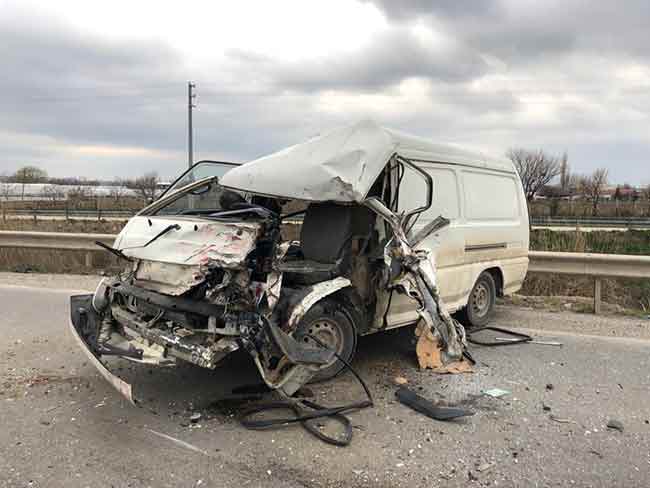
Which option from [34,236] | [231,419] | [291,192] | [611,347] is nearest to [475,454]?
[231,419]

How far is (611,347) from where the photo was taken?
18.9 ft

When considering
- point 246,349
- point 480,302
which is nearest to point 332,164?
point 246,349

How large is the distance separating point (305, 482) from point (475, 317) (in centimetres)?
400

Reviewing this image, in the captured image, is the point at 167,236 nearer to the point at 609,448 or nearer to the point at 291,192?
the point at 291,192

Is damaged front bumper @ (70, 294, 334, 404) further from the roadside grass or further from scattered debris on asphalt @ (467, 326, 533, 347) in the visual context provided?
the roadside grass

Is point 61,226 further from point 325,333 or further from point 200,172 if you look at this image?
point 325,333

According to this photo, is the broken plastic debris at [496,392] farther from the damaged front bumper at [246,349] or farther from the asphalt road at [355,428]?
the damaged front bumper at [246,349]

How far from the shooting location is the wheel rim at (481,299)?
21.3ft

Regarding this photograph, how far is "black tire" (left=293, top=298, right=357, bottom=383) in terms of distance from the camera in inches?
170

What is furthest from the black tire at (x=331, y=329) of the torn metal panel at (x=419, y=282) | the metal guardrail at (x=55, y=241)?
the metal guardrail at (x=55, y=241)

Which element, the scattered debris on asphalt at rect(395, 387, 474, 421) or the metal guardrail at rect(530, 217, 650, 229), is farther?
the metal guardrail at rect(530, 217, 650, 229)

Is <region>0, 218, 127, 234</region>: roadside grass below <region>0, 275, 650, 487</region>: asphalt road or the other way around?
the other way around

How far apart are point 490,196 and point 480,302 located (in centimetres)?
128

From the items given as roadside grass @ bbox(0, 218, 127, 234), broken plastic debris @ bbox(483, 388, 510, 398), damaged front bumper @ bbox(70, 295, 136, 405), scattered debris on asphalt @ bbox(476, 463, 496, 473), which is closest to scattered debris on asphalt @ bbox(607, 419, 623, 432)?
broken plastic debris @ bbox(483, 388, 510, 398)
